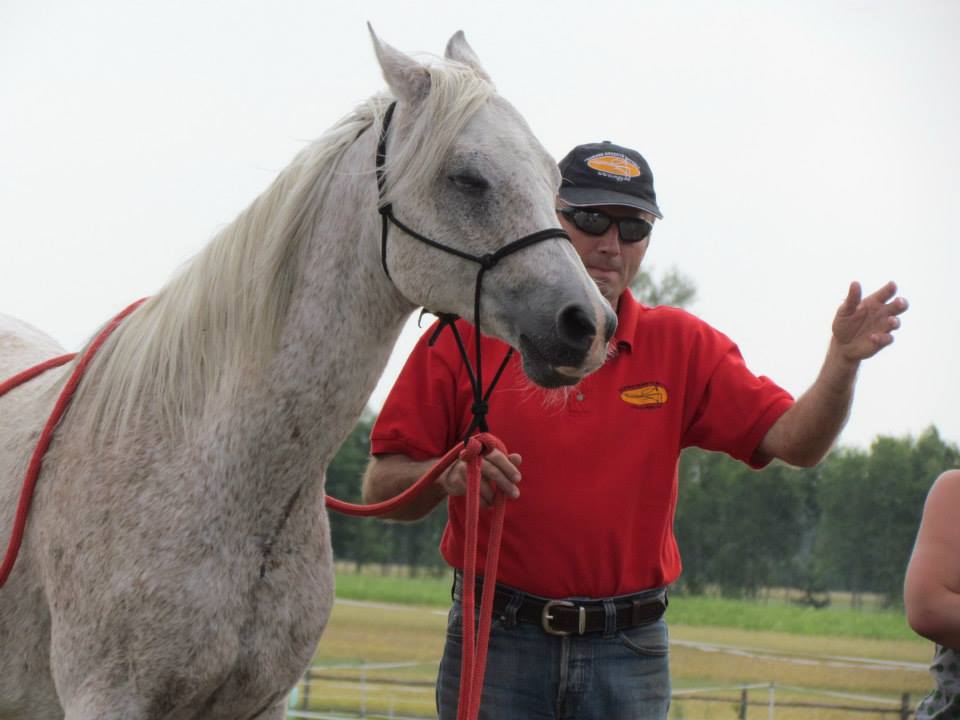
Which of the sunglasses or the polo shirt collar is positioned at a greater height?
the sunglasses

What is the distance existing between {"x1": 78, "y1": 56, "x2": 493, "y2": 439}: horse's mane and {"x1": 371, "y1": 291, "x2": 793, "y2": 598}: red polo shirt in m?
0.71

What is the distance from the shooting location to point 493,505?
Result: 2773 mm

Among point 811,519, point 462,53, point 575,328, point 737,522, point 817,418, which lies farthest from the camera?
point 737,522

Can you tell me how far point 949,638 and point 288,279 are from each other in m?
1.73

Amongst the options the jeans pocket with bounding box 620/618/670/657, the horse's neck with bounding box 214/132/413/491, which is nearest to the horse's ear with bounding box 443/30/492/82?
the horse's neck with bounding box 214/132/413/491

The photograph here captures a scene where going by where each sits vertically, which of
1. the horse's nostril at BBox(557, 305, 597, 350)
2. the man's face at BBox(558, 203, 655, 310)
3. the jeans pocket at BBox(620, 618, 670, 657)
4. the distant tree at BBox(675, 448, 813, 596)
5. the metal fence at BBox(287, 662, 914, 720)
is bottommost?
the metal fence at BBox(287, 662, 914, 720)

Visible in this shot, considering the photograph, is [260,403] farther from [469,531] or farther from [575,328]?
[575,328]

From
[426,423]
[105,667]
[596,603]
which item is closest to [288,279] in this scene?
[426,423]

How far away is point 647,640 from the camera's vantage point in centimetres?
309

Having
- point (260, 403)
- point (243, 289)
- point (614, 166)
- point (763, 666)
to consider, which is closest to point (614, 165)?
point (614, 166)

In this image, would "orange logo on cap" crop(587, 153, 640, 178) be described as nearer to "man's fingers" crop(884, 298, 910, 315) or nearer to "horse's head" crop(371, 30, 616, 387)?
"horse's head" crop(371, 30, 616, 387)

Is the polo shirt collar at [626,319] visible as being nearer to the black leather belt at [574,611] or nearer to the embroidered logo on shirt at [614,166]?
the embroidered logo on shirt at [614,166]

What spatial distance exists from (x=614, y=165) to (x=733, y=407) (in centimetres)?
81

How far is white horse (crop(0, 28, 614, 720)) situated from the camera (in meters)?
2.39
